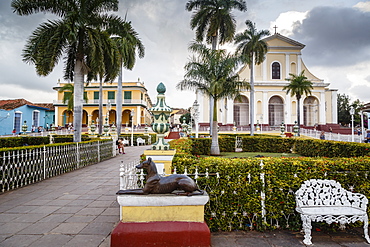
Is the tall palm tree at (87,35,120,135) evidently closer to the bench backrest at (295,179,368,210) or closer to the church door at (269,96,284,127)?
the bench backrest at (295,179,368,210)

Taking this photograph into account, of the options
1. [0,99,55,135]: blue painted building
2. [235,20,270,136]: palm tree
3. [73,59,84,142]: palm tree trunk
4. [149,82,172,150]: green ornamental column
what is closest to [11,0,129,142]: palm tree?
[73,59,84,142]: palm tree trunk

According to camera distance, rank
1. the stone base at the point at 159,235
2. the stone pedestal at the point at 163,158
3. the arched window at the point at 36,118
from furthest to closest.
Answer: the arched window at the point at 36,118 < the stone pedestal at the point at 163,158 < the stone base at the point at 159,235

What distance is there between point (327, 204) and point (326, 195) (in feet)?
0.43

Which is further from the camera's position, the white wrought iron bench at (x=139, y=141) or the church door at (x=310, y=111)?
the church door at (x=310, y=111)

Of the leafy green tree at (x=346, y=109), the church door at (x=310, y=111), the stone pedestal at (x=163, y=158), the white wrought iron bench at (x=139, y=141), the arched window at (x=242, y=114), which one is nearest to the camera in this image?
the stone pedestal at (x=163, y=158)

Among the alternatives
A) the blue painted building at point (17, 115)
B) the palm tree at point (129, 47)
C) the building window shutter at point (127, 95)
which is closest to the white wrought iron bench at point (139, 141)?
the palm tree at point (129, 47)

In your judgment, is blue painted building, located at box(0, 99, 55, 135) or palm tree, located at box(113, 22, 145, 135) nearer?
palm tree, located at box(113, 22, 145, 135)

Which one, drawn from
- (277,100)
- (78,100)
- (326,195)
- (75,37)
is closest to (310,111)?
(277,100)

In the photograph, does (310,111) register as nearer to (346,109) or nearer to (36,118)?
(346,109)

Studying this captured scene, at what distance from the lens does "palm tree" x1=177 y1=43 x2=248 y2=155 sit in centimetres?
1335

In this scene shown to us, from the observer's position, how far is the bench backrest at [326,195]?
3.49 metres

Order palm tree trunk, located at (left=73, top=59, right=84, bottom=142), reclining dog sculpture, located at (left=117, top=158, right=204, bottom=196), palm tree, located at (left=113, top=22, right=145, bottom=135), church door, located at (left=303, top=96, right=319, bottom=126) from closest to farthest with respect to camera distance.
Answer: reclining dog sculpture, located at (left=117, top=158, right=204, bottom=196), palm tree trunk, located at (left=73, top=59, right=84, bottom=142), palm tree, located at (left=113, top=22, right=145, bottom=135), church door, located at (left=303, top=96, right=319, bottom=126)

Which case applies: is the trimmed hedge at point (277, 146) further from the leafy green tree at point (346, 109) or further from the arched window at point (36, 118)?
the leafy green tree at point (346, 109)

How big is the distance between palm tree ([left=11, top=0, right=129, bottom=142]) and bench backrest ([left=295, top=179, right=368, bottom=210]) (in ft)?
34.7
